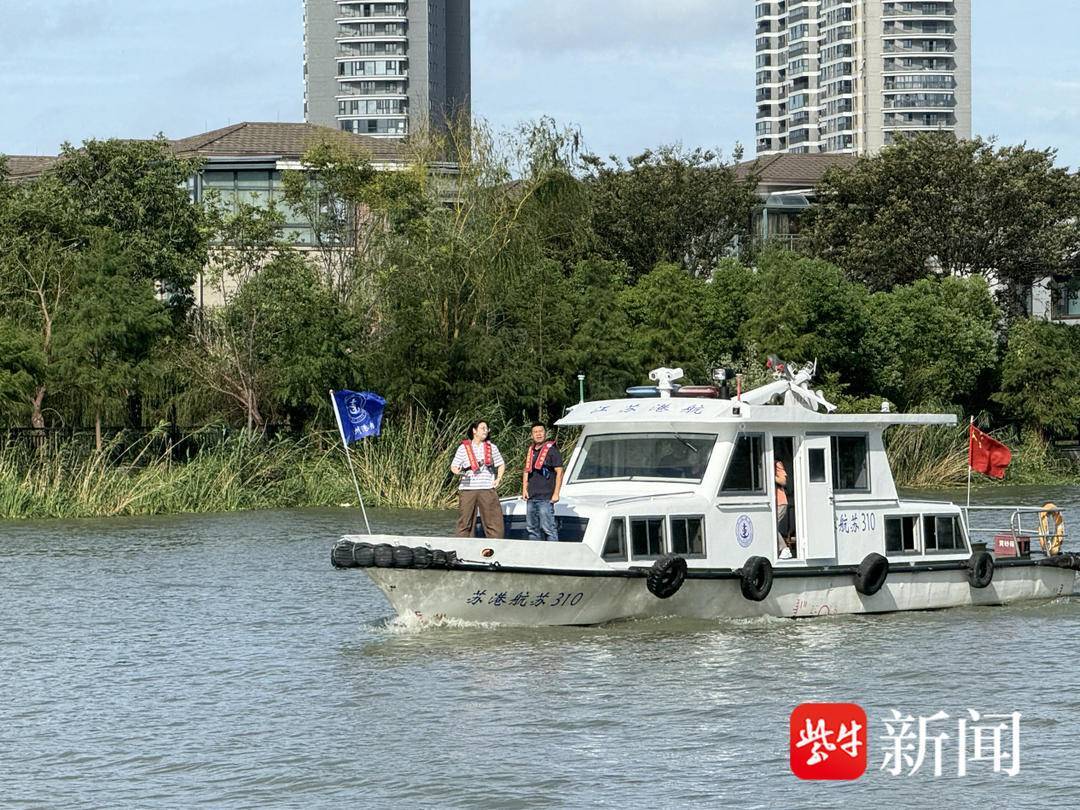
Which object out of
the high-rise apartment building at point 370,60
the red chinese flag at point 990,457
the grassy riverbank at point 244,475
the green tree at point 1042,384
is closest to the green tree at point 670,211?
the green tree at point 1042,384

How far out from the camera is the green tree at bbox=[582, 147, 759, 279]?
75.4m

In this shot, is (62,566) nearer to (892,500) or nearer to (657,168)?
(892,500)

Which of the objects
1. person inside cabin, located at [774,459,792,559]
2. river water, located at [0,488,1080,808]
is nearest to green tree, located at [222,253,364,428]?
river water, located at [0,488,1080,808]

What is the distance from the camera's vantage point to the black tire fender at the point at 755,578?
22047mm

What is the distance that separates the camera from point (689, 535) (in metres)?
22.1

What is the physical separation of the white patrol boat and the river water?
38 cm

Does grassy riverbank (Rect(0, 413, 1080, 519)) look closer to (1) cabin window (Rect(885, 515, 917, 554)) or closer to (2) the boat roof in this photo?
(2) the boat roof

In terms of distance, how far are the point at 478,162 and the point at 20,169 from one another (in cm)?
3857

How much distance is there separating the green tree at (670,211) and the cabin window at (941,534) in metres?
50.0

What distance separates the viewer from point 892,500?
24156 millimetres

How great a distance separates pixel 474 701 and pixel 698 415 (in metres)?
6.00

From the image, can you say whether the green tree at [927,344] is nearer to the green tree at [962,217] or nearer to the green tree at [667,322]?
the green tree at [667,322]

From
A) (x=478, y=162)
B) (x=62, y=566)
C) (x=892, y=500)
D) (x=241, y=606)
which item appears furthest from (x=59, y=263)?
(x=892, y=500)

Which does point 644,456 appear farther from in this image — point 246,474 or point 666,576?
point 246,474
